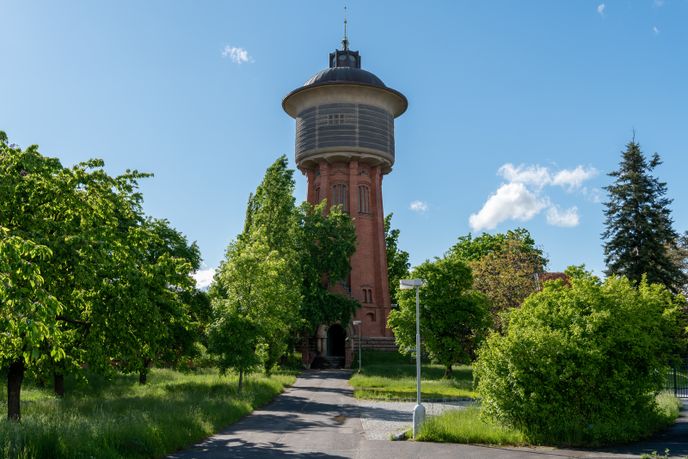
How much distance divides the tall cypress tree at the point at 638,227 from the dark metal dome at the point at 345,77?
71.1ft

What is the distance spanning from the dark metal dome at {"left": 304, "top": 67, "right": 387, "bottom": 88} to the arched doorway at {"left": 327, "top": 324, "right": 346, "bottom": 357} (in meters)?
20.8

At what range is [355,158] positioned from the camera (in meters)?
53.5

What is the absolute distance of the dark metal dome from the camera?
53781mm

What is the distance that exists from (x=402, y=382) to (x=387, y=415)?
40.7 feet

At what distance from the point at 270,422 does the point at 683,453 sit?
1149 cm

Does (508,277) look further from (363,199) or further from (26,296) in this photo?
(26,296)

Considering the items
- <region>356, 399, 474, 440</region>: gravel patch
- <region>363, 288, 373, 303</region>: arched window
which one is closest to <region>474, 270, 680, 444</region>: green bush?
<region>356, 399, 474, 440</region>: gravel patch

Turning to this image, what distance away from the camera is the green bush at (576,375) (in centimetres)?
1516

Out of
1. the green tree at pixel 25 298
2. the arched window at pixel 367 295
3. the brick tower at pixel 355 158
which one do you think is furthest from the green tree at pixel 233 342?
the arched window at pixel 367 295

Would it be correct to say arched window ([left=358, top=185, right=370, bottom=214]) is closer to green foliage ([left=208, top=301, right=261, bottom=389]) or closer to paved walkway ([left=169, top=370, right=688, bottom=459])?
green foliage ([left=208, top=301, right=261, bottom=389])

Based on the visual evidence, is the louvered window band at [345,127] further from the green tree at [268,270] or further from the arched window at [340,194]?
the green tree at [268,270]

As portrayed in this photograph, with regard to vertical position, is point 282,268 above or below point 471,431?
above

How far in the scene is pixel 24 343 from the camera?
13.0m

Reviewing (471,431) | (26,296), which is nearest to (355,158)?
(471,431)
